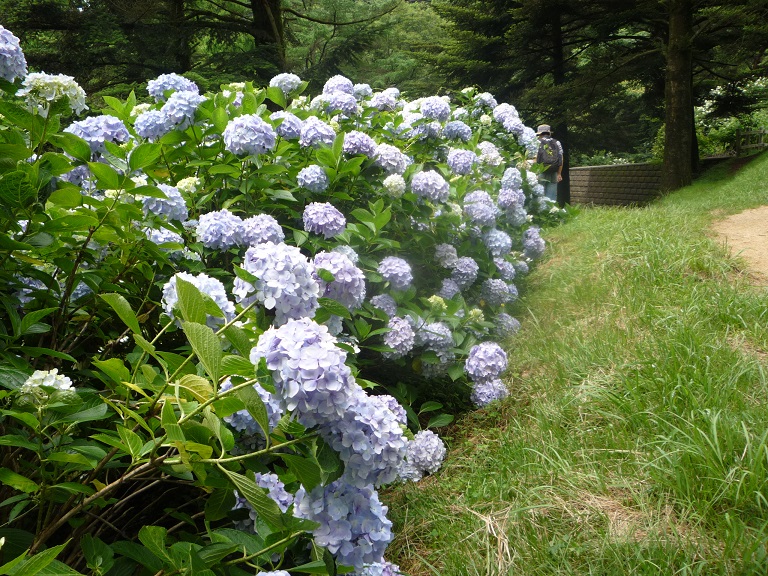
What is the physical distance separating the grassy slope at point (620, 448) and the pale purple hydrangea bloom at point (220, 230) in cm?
115

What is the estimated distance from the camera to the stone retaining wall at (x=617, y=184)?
1291cm

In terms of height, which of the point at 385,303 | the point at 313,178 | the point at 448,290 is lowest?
the point at 448,290

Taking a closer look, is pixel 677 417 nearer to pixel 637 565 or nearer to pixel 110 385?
pixel 637 565

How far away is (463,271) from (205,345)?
248cm

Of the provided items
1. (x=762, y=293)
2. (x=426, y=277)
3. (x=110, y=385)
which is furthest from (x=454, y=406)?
(x=110, y=385)

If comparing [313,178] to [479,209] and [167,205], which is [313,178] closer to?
[167,205]

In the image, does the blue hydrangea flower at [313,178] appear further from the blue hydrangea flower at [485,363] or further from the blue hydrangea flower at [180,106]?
the blue hydrangea flower at [485,363]

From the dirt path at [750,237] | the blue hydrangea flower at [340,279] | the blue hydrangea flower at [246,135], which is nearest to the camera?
the blue hydrangea flower at [340,279]

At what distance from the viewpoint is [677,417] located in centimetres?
221

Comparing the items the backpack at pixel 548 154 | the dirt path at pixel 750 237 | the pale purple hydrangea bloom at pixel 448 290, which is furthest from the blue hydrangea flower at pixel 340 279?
the backpack at pixel 548 154

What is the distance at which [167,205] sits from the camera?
1.76 metres

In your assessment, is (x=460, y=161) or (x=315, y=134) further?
(x=460, y=161)

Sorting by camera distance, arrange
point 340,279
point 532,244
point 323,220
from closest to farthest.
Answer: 1. point 340,279
2. point 323,220
3. point 532,244

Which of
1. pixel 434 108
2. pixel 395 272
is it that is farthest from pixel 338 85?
pixel 395 272
